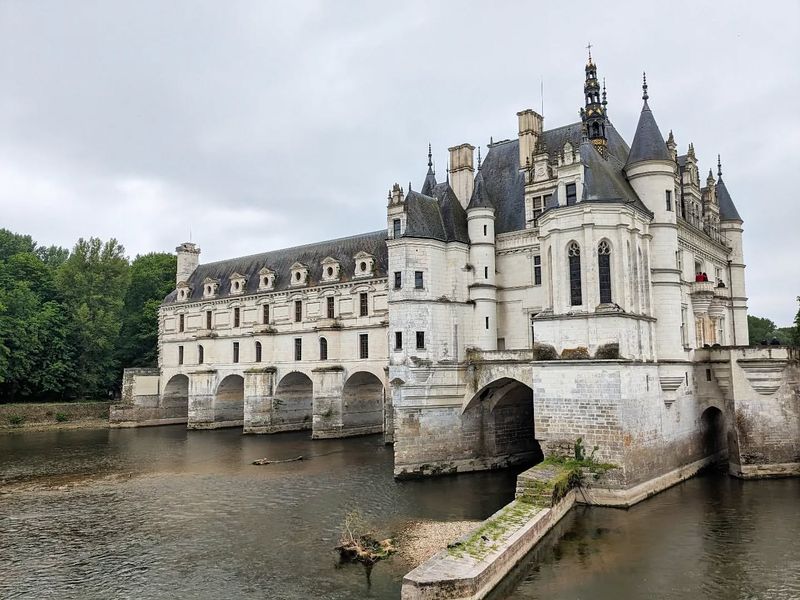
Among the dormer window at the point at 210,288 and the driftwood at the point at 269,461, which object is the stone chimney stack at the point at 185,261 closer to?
the dormer window at the point at 210,288

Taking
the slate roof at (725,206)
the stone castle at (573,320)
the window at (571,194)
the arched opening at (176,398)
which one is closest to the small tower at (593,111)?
the stone castle at (573,320)

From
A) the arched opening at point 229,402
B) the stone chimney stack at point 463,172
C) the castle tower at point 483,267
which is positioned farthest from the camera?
the arched opening at point 229,402

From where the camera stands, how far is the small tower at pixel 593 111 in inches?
1191

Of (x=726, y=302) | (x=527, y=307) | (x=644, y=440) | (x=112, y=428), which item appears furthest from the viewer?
(x=112, y=428)

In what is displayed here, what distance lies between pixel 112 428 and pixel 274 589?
43.1 meters

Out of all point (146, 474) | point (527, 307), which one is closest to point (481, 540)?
point (527, 307)

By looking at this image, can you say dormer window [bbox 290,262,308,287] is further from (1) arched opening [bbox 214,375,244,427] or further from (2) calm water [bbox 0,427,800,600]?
(2) calm water [bbox 0,427,800,600]

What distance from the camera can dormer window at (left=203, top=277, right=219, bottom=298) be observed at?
54188mm

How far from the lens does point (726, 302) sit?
3347 centimetres

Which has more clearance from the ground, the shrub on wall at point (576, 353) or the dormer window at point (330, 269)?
the dormer window at point (330, 269)

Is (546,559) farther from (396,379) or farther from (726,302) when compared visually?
(726,302)

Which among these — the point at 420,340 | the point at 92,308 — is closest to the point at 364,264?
the point at 420,340

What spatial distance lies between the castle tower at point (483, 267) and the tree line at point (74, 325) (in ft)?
133

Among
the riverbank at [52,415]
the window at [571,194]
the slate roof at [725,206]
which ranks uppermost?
the slate roof at [725,206]
